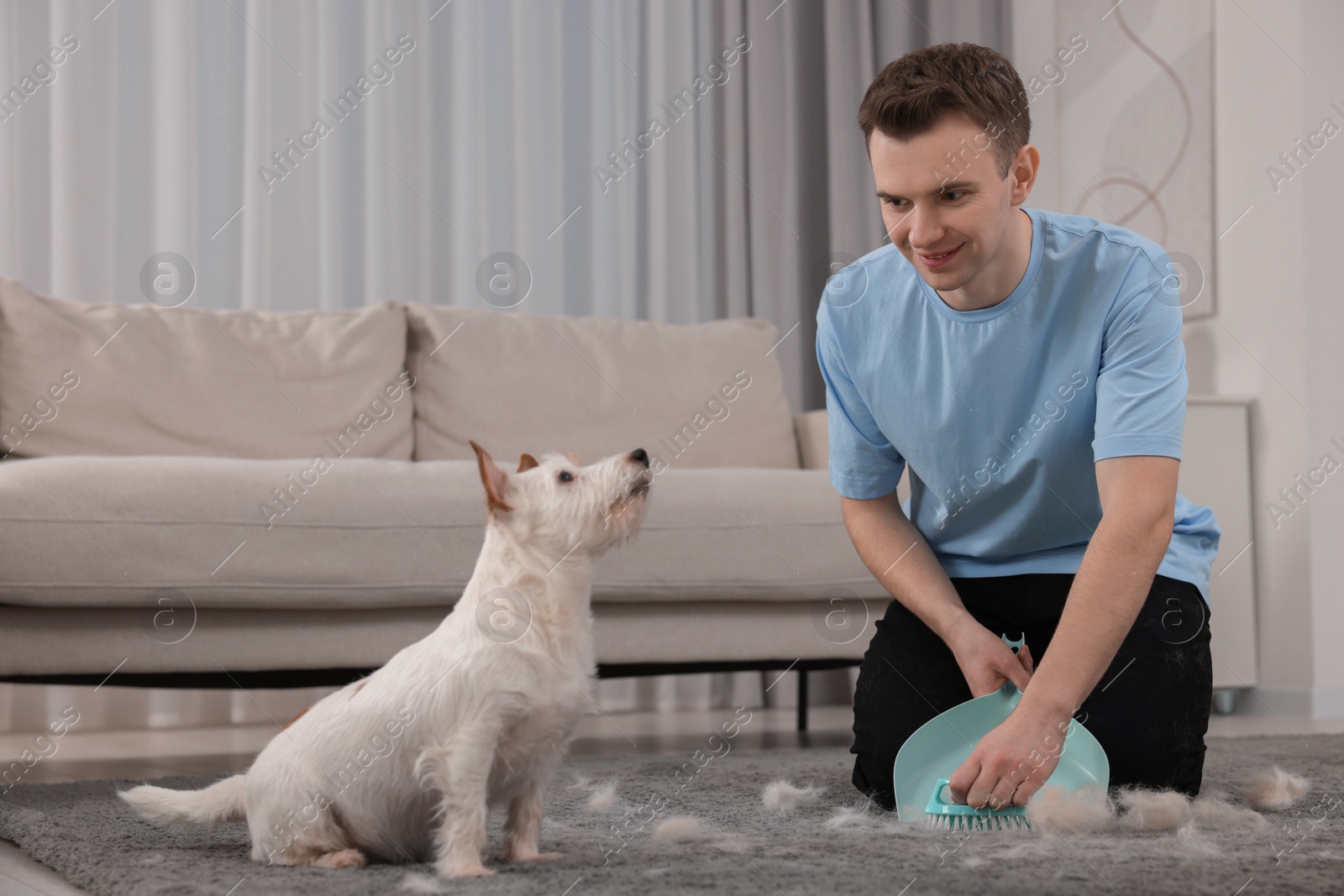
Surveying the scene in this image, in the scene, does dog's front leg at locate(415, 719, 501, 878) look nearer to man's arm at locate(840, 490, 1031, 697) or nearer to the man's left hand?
the man's left hand

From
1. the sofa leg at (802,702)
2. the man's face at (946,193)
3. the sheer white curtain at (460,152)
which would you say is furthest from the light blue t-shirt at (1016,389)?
the sheer white curtain at (460,152)

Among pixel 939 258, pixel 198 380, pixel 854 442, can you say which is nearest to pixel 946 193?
pixel 939 258

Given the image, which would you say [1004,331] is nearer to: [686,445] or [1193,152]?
[686,445]

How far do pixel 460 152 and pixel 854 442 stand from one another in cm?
232

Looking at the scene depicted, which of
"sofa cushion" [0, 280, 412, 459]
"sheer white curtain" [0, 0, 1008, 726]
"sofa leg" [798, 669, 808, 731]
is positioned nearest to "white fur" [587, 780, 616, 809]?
"sofa leg" [798, 669, 808, 731]

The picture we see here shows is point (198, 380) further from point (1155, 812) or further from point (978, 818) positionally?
point (1155, 812)

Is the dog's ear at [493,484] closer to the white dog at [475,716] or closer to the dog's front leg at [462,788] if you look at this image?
the white dog at [475,716]

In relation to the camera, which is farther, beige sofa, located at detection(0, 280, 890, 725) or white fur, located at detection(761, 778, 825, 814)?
beige sofa, located at detection(0, 280, 890, 725)

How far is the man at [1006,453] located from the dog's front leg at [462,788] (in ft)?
1.66

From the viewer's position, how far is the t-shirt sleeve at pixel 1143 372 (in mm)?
1337

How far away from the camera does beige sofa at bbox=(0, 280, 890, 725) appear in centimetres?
196

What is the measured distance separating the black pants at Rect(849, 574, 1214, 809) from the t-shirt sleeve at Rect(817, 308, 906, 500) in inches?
7.3

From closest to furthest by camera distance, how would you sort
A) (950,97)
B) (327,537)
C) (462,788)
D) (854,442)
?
(462,788)
(950,97)
(854,442)
(327,537)

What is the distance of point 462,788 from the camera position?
44.0 inches
